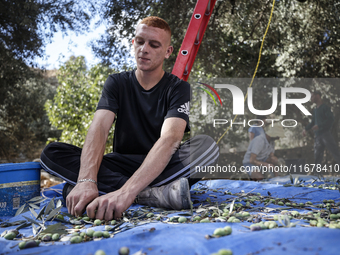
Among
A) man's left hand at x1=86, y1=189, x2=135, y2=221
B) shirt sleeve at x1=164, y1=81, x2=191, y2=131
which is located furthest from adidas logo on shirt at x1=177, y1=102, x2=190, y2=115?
man's left hand at x1=86, y1=189, x2=135, y2=221

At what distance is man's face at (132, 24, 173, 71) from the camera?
2.06m

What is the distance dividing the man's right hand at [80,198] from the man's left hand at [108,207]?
0.10 m

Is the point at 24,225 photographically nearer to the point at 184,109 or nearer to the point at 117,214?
the point at 117,214

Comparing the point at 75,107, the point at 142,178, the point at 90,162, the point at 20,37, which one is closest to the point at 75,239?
the point at 142,178

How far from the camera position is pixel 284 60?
19.7 feet

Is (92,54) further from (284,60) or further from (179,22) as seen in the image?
(284,60)

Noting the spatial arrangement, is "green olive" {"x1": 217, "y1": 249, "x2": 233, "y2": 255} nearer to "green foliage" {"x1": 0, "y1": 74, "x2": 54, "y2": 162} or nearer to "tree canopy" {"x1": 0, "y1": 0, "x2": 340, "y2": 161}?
"tree canopy" {"x1": 0, "y1": 0, "x2": 340, "y2": 161}

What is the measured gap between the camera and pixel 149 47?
2.07 meters

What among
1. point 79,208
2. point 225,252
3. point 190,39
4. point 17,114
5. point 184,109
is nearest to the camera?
point 225,252

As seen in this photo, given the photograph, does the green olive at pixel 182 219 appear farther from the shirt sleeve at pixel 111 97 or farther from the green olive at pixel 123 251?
the shirt sleeve at pixel 111 97

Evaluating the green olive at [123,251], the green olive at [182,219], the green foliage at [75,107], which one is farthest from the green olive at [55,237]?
the green foliage at [75,107]

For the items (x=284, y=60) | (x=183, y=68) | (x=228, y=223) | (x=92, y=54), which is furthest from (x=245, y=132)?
(x=228, y=223)

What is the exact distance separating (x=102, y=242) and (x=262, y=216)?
0.79 meters

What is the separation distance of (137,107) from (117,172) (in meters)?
0.47
